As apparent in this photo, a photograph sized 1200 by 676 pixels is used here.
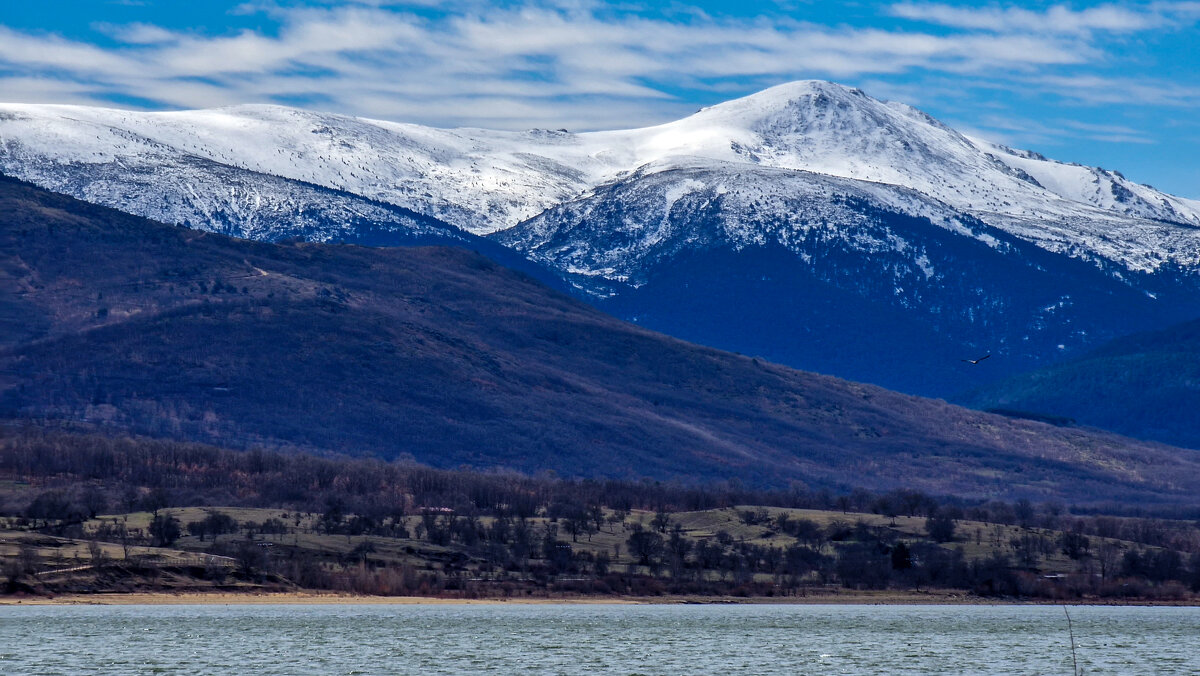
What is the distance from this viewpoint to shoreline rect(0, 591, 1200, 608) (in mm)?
142750

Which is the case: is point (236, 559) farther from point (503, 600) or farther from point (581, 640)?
point (581, 640)

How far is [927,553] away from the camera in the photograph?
639ft

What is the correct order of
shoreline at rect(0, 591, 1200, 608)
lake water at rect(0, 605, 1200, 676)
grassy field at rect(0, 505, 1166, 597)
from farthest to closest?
1. grassy field at rect(0, 505, 1166, 597)
2. shoreline at rect(0, 591, 1200, 608)
3. lake water at rect(0, 605, 1200, 676)

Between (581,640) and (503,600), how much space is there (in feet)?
130

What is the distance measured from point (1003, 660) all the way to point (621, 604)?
5990 centimetres

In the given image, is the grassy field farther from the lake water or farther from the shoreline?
the lake water

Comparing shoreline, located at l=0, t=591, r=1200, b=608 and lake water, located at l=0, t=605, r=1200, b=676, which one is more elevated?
shoreline, located at l=0, t=591, r=1200, b=608

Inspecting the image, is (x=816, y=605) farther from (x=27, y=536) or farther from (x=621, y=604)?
(x=27, y=536)

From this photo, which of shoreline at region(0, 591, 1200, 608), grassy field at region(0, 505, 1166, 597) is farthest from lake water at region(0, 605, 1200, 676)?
grassy field at region(0, 505, 1166, 597)

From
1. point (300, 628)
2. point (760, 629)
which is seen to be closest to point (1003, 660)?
point (760, 629)

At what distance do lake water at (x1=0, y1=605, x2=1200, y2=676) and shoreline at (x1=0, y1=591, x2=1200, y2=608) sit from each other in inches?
39.4

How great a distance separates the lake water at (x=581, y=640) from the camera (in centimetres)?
10331

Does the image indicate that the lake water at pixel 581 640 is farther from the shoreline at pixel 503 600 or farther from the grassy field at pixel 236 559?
the grassy field at pixel 236 559

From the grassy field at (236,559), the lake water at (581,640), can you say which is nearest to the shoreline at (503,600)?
the lake water at (581,640)
